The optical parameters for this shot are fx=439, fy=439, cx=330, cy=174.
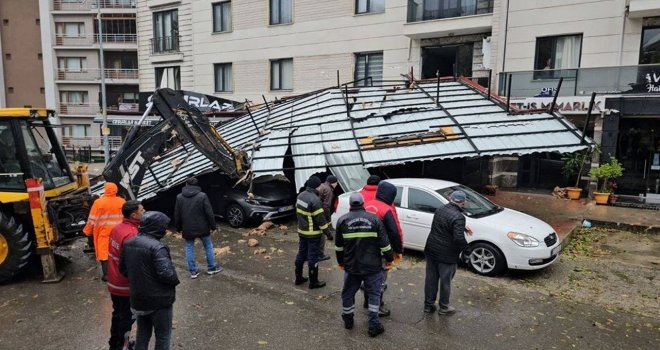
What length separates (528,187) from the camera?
53.4ft

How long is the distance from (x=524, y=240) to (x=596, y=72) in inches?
380

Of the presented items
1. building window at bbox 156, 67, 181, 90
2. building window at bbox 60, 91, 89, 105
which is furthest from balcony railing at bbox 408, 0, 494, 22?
building window at bbox 60, 91, 89, 105

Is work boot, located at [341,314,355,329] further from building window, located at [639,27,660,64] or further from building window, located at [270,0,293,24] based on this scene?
building window, located at [270,0,293,24]

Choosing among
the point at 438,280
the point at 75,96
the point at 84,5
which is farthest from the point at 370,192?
the point at 84,5

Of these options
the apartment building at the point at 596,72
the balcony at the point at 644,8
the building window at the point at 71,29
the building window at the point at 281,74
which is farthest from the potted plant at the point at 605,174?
the building window at the point at 71,29

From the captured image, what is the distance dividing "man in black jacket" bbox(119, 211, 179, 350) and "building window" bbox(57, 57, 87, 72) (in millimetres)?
46460

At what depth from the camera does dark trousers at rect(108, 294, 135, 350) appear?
15.8 ft

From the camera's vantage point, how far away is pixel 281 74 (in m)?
22.6

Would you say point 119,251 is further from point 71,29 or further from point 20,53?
point 20,53

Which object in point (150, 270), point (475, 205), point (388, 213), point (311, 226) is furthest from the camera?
point (475, 205)

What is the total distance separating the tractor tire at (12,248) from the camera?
6973 mm

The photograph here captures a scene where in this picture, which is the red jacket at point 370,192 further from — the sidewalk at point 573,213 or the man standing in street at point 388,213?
the sidewalk at point 573,213

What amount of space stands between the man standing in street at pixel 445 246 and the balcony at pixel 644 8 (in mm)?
12408

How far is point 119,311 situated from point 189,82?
2254cm
